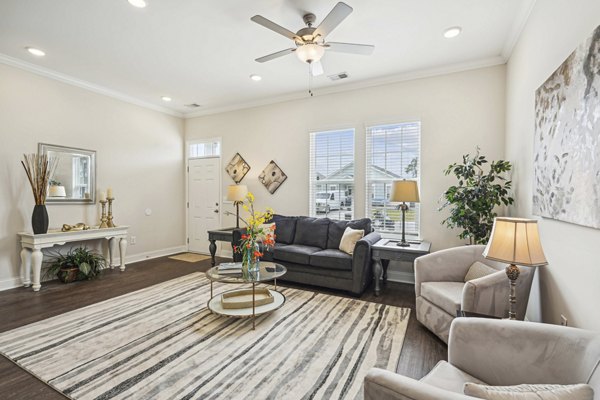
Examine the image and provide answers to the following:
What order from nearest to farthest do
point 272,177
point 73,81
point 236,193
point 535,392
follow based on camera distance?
point 535,392 < point 73,81 < point 236,193 < point 272,177

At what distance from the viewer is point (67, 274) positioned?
3951 mm

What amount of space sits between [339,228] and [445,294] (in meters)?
1.89

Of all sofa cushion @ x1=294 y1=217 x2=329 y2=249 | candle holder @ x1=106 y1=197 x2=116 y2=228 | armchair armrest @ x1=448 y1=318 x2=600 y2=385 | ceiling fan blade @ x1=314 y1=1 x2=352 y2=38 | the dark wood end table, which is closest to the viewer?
armchair armrest @ x1=448 y1=318 x2=600 y2=385

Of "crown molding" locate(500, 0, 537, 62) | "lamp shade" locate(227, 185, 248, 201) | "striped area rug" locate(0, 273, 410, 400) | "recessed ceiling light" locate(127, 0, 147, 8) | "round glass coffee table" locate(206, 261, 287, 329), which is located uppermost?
"recessed ceiling light" locate(127, 0, 147, 8)

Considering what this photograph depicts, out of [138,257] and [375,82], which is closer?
[375,82]

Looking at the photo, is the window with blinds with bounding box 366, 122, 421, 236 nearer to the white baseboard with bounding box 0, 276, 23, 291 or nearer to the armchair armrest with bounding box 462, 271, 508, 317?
the armchair armrest with bounding box 462, 271, 508, 317

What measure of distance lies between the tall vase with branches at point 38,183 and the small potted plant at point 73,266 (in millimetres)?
577

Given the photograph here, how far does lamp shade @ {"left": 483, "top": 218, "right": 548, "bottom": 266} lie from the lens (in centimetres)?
156

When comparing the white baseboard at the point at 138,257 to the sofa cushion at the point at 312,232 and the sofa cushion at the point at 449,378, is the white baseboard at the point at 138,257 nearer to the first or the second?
the sofa cushion at the point at 312,232

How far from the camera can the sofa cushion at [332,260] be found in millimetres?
3482

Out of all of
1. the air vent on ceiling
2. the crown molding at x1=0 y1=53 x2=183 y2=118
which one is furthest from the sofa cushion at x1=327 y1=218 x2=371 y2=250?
the crown molding at x1=0 y1=53 x2=183 y2=118

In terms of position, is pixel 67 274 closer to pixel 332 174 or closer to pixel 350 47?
pixel 332 174

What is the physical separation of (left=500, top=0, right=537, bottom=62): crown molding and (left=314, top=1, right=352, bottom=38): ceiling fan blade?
168 cm

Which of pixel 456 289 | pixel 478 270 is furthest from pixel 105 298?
pixel 478 270
